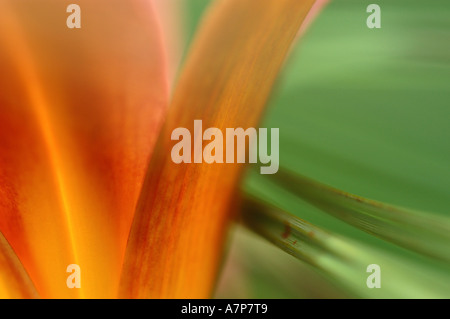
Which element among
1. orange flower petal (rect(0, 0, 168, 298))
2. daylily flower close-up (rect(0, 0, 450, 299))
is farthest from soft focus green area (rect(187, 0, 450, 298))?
orange flower petal (rect(0, 0, 168, 298))

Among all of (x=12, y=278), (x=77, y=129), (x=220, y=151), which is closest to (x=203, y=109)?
(x=220, y=151)

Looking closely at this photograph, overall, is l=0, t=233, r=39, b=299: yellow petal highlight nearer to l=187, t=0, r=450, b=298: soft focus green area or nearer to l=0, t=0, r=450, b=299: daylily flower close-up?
l=0, t=0, r=450, b=299: daylily flower close-up

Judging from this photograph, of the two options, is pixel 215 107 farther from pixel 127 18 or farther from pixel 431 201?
pixel 431 201

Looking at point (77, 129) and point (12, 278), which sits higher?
point (77, 129)

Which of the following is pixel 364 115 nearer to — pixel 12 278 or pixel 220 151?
pixel 220 151

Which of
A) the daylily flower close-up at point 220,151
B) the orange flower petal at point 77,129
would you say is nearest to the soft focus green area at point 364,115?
the daylily flower close-up at point 220,151
